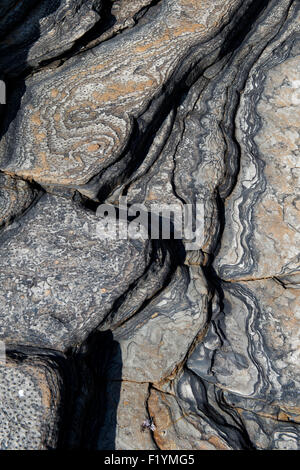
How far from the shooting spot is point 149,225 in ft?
10.3

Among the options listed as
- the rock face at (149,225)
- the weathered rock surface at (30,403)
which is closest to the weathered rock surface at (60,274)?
Result: the rock face at (149,225)

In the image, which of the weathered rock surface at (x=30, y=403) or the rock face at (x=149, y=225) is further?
the rock face at (x=149, y=225)

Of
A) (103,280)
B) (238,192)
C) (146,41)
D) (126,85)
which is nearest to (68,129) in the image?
(126,85)

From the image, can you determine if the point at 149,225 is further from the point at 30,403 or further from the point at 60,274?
the point at 30,403

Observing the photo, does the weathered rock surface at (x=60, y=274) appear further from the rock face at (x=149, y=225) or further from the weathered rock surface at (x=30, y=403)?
the weathered rock surface at (x=30, y=403)

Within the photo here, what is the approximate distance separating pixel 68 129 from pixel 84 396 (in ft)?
6.13

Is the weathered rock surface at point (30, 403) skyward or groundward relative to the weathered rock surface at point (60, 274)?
groundward

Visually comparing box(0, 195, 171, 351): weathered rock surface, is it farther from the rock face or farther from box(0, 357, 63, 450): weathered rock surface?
box(0, 357, 63, 450): weathered rock surface

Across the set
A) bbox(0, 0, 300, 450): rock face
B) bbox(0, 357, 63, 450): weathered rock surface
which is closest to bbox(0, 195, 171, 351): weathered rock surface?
bbox(0, 0, 300, 450): rock face

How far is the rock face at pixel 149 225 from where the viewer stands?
281 cm

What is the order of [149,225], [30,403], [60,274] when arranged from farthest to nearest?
[149,225] < [60,274] < [30,403]

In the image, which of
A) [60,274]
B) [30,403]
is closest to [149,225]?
[60,274]

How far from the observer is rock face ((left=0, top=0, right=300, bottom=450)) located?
9.23ft

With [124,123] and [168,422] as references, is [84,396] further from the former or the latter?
[124,123]
